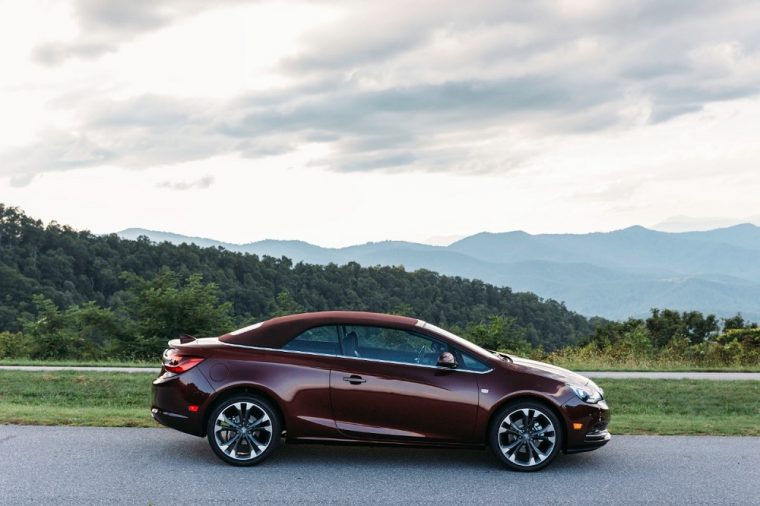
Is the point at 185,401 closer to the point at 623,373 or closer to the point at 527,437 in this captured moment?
the point at 527,437

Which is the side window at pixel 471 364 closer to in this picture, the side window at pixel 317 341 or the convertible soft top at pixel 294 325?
the convertible soft top at pixel 294 325

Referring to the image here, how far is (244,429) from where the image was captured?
310 inches

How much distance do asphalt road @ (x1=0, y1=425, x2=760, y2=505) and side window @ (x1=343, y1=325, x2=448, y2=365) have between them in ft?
3.26

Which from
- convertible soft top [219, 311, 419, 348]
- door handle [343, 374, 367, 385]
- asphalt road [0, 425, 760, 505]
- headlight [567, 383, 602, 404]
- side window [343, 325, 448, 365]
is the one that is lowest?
asphalt road [0, 425, 760, 505]

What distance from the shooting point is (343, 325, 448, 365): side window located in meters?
8.07

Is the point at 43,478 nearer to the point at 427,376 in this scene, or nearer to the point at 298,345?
the point at 298,345

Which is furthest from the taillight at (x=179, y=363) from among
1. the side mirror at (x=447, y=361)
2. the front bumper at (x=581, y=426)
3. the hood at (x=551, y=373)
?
the front bumper at (x=581, y=426)

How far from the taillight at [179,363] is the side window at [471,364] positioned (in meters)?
2.44

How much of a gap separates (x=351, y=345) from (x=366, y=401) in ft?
1.81

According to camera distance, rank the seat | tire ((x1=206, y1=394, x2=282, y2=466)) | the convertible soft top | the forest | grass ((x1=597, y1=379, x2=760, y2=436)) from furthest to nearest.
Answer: the forest
grass ((x1=597, y1=379, x2=760, y2=436))
the convertible soft top
the seat
tire ((x1=206, y1=394, x2=282, y2=466))

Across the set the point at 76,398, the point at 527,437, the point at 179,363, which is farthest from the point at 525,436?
the point at 76,398

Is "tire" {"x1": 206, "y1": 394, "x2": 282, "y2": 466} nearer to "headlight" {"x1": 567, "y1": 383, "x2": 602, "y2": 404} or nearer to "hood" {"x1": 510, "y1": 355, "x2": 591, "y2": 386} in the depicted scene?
"hood" {"x1": 510, "y1": 355, "x2": 591, "y2": 386}

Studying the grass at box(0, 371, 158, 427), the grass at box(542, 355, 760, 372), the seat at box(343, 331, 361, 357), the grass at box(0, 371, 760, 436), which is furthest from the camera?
the grass at box(542, 355, 760, 372)

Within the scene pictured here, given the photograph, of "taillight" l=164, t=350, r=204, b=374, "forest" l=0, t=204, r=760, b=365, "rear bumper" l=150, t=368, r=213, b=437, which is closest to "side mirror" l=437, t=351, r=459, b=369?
"rear bumper" l=150, t=368, r=213, b=437
